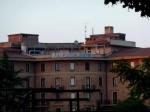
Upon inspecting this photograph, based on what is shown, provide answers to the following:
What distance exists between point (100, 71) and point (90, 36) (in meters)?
22.5

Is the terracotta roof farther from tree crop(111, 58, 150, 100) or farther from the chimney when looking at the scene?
tree crop(111, 58, 150, 100)

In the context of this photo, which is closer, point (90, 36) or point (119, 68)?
point (119, 68)

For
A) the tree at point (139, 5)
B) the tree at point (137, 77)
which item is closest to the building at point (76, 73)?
the tree at point (137, 77)

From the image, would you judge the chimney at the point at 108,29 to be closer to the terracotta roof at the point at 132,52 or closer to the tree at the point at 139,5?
the terracotta roof at the point at 132,52

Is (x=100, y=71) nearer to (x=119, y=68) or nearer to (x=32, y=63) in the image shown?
(x=32, y=63)

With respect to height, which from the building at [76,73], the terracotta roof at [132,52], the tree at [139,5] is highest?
the tree at [139,5]

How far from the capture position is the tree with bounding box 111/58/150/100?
1227 inches

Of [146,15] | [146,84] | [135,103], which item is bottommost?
[135,103]

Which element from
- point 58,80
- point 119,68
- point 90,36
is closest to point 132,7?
point 119,68

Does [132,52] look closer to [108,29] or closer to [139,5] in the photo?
[108,29]

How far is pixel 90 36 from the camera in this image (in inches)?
4274

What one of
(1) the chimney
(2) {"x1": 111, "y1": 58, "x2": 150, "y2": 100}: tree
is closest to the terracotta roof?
(1) the chimney

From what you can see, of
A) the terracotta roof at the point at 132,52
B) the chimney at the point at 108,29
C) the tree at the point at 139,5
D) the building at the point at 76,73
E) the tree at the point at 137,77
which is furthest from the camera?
the chimney at the point at 108,29

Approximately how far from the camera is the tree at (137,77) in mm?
31172
